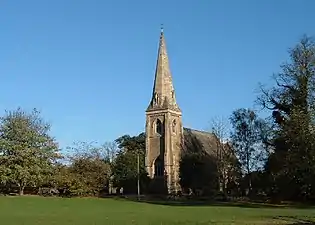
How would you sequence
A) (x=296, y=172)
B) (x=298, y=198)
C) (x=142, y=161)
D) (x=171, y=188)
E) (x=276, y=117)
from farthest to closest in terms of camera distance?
(x=142, y=161), (x=171, y=188), (x=298, y=198), (x=276, y=117), (x=296, y=172)

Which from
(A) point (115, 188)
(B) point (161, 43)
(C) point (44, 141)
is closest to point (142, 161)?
(A) point (115, 188)

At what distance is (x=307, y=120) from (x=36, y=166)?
5124 cm

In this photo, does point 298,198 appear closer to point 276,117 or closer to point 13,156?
point 276,117

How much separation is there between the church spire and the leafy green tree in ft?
108

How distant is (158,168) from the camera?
110 metres

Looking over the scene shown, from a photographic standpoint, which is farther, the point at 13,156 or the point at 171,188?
the point at 171,188

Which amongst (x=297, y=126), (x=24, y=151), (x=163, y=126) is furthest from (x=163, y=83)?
(x=297, y=126)

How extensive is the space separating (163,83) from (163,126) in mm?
9224

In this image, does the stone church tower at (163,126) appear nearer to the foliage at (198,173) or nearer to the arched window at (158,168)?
the arched window at (158,168)

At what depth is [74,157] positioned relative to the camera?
277 ft

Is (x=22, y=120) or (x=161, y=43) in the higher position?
(x=161, y=43)

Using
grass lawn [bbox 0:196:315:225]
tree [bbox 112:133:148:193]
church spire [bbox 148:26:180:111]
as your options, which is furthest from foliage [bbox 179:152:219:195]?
grass lawn [bbox 0:196:315:225]

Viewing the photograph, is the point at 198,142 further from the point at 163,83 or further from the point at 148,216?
the point at 148,216

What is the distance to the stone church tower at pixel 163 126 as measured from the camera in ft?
358
